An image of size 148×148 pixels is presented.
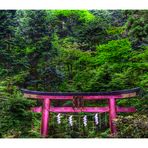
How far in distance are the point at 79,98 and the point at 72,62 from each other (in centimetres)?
41

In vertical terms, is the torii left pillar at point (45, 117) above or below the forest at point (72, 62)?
below

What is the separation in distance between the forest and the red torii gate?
5 centimetres

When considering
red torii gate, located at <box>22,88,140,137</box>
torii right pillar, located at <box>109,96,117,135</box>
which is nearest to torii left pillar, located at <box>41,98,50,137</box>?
A: red torii gate, located at <box>22,88,140,137</box>

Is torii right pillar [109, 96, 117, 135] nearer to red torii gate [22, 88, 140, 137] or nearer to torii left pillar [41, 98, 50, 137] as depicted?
red torii gate [22, 88, 140, 137]

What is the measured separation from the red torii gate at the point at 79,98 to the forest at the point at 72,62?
0.05 meters

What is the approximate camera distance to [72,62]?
446 cm

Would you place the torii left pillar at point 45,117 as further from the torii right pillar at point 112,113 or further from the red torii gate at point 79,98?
the torii right pillar at point 112,113

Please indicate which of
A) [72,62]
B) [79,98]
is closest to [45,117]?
[79,98]

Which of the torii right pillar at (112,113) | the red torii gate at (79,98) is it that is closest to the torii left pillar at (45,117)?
the red torii gate at (79,98)

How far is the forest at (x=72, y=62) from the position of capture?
4.32 meters

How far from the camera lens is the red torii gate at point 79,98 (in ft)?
14.2

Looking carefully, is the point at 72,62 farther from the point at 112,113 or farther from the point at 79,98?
the point at 112,113
